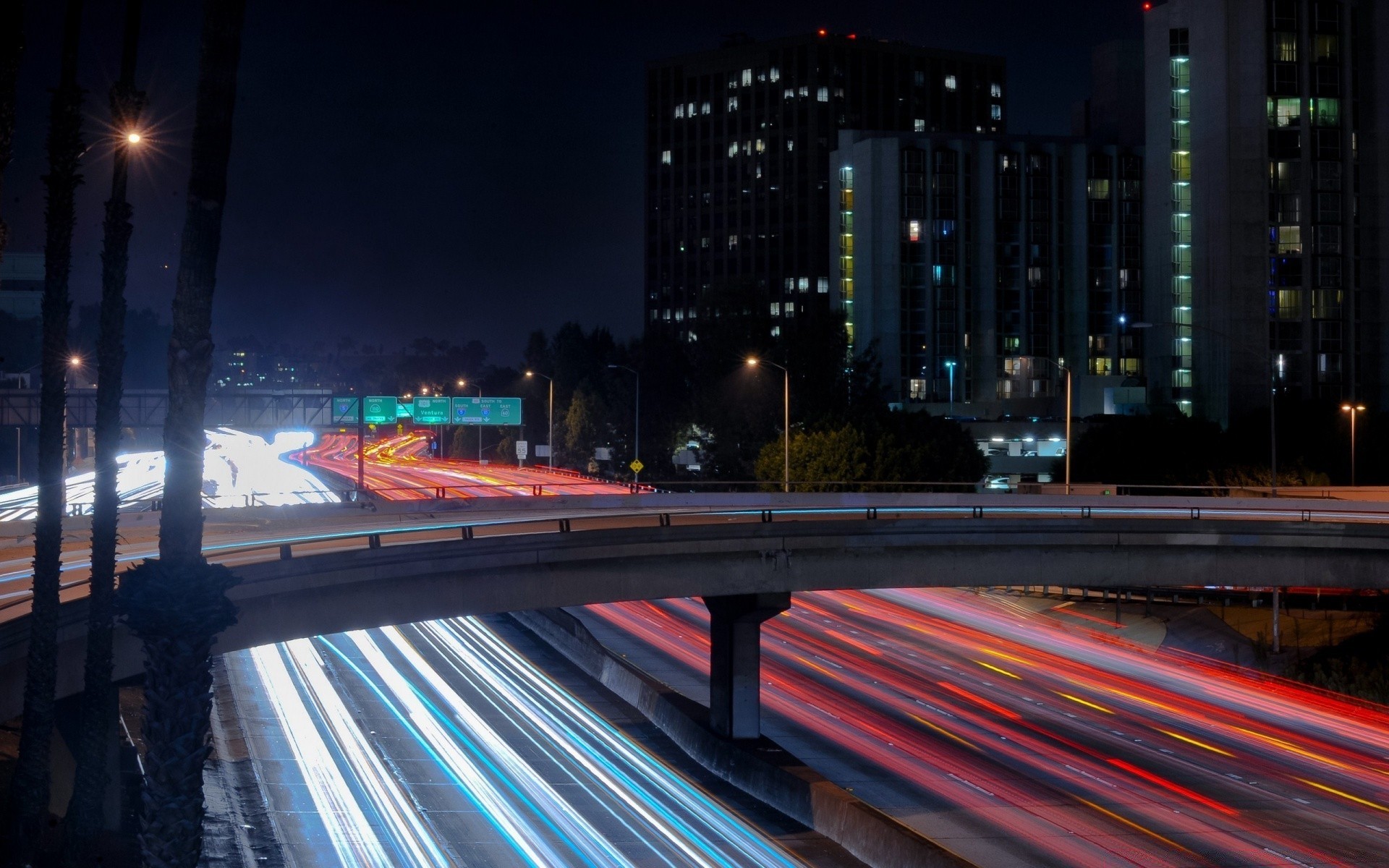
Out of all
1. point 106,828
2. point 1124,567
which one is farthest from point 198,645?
point 1124,567

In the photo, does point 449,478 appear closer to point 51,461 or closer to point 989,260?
point 989,260

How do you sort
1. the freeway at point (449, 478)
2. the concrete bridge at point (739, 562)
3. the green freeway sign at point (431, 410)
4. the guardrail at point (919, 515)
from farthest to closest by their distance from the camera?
the green freeway sign at point (431, 410), the freeway at point (449, 478), the guardrail at point (919, 515), the concrete bridge at point (739, 562)

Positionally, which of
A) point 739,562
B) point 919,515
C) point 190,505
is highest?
point 190,505

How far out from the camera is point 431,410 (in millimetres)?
96312

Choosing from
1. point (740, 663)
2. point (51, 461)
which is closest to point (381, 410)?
point (740, 663)

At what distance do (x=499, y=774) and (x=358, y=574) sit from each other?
9112 mm

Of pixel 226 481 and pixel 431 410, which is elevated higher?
pixel 431 410

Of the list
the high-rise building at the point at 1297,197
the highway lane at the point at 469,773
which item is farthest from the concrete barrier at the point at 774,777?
the high-rise building at the point at 1297,197

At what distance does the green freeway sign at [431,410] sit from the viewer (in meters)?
95.2

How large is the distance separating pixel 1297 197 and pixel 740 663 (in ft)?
266

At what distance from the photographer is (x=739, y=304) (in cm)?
10169

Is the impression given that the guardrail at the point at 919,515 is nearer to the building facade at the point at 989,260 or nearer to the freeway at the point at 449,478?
the freeway at the point at 449,478

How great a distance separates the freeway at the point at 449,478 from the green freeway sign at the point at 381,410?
427 cm

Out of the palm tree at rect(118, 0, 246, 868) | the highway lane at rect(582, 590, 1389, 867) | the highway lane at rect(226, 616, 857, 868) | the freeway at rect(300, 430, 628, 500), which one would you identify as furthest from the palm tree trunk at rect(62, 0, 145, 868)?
the freeway at rect(300, 430, 628, 500)
